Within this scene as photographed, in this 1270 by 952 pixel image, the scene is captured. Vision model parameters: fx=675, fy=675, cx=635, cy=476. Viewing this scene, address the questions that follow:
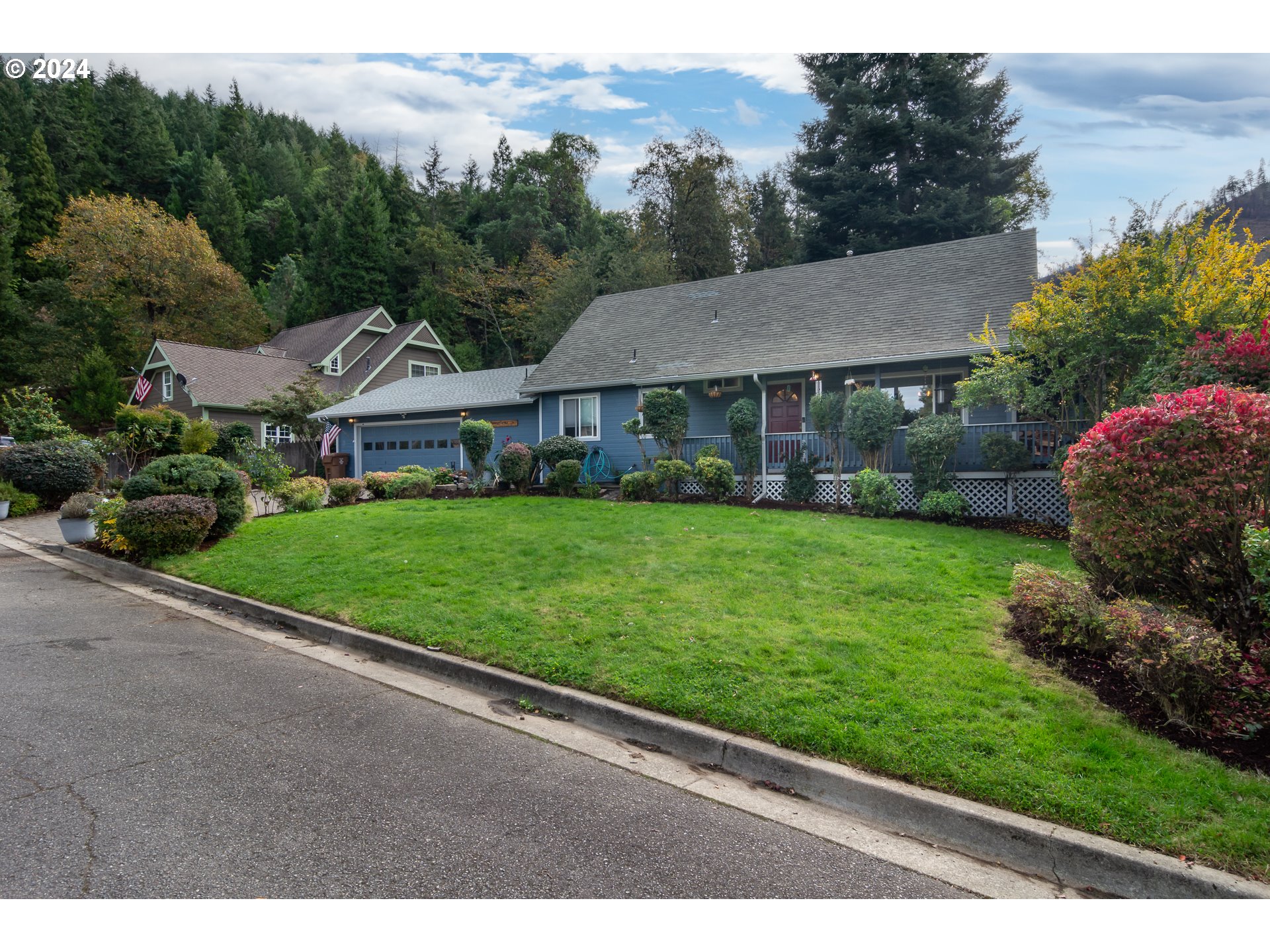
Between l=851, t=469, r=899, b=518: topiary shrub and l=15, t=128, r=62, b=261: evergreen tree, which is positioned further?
l=15, t=128, r=62, b=261: evergreen tree

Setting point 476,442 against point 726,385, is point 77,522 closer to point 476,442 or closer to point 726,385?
point 476,442

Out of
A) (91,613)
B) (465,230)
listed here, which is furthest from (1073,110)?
(465,230)

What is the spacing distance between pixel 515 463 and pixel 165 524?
734cm

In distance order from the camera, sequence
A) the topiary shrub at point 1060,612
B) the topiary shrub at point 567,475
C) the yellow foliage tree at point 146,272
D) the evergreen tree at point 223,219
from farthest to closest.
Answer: the evergreen tree at point 223,219
the yellow foliage tree at point 146,272
the topiary shrub at point 567,475
the topiary shrub at point 1060,612

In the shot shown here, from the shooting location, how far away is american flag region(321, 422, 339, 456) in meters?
25.1

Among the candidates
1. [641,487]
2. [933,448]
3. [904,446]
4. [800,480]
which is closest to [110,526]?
[641,487]

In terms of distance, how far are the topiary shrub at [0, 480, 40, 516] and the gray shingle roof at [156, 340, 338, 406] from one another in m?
11.2

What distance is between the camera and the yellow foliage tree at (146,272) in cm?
3500

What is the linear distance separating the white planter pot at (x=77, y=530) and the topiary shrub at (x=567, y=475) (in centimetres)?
851

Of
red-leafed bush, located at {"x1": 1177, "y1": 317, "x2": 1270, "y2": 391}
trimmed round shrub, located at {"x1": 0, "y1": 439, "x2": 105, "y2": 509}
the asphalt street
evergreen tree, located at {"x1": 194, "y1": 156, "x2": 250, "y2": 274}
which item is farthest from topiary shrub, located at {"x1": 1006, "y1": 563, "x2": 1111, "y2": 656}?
evergreen tree, located at {"x1": 194, "y1": 156, "x2": 250, "y2": 274}

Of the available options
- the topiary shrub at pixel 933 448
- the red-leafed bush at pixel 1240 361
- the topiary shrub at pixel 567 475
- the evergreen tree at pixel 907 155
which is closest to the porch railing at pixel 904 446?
the topiary shrub at pixel 933 448

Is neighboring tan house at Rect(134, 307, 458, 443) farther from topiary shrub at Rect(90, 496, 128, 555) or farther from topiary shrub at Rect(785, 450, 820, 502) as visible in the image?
topiary shrub at Rect(785, 450, 820, 502)

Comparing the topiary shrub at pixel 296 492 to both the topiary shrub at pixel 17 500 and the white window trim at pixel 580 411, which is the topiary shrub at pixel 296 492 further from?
the topiary shrub at pixel 17 500

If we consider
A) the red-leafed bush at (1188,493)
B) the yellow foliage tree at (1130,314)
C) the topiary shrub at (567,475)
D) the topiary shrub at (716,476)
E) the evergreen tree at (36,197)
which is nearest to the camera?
the red-leafed bush at (1188,493)
